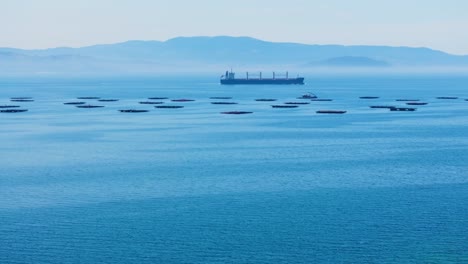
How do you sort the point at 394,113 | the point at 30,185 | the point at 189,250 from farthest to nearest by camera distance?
the point at 394,113, the point at 30,185, the point at 189,250

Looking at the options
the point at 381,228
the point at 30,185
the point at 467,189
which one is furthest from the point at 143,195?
the point at 467,189

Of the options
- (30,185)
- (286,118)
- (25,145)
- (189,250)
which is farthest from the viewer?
(286,118)

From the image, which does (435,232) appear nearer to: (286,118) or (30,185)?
(30,185)

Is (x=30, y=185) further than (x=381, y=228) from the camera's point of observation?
Yes

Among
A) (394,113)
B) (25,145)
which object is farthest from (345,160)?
(394,113)

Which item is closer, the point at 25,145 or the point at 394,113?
the point at 25,145

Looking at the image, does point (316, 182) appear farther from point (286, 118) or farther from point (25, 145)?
point (286, 118)
